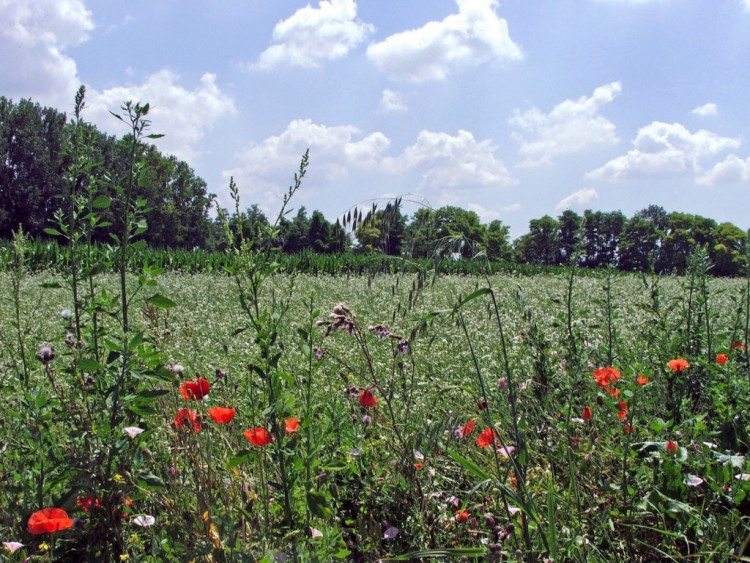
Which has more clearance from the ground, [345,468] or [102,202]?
[102,202]

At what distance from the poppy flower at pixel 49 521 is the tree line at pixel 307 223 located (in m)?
0.90

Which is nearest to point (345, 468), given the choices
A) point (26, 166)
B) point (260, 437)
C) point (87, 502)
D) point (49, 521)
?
point (260, 437)

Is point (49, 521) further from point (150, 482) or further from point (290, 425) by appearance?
point (290, 425)

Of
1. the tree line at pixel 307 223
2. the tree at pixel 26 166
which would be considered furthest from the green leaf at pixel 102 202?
the tree at pixel 26 166

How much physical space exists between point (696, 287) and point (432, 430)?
2.51 m

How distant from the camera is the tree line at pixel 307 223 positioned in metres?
2.03

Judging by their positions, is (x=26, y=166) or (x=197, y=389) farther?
(x=26, y=166)

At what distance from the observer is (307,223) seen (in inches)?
1624

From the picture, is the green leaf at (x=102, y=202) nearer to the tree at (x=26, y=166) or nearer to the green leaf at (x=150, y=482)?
the green leaf at (x=150, y=482)

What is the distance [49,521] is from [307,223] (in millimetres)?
40298

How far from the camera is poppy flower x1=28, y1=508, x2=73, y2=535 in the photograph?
4.72 feet

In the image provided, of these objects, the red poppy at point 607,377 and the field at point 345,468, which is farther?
the red poppy at point 607,377

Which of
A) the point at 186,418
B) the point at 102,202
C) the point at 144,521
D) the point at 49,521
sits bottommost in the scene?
the point at 144,521

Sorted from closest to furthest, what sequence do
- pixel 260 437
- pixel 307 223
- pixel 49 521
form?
pixel 49 521 → pixel 260 437 → pixel 307 223
